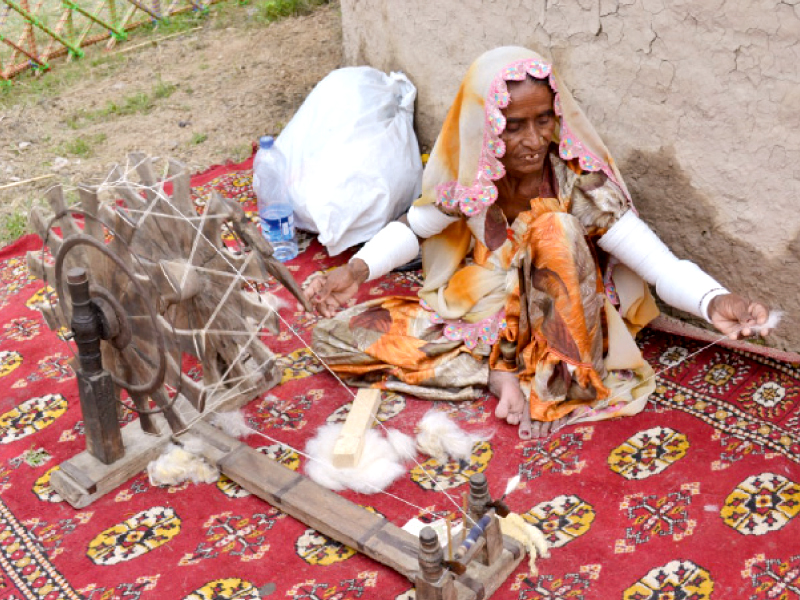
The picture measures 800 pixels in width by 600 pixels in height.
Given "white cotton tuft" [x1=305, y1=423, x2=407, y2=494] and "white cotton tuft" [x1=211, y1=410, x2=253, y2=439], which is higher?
"white cotton tuft" [x1=211, y1=410, x2=253, y2=439]

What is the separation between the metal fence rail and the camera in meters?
5.57

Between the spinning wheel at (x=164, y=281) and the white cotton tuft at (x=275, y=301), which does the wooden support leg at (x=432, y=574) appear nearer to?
the spinning wheel at (x=164, y=281)

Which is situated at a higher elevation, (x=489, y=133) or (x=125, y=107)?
(x=489, y=133)

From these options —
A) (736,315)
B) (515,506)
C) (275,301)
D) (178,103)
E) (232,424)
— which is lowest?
(515,506)

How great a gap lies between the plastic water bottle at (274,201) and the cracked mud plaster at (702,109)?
1.04 m

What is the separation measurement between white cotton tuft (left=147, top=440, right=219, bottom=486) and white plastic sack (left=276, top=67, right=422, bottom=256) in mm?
1169

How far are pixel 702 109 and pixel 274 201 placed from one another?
1.69 m

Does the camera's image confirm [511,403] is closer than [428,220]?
Yes

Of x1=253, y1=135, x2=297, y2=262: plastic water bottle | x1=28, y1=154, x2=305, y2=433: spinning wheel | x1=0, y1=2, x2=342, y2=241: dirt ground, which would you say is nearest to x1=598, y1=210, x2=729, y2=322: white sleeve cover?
x1=28, y1=154, x2=305, y2=433: spinning wheel

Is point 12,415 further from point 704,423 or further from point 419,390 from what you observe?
point 704,423

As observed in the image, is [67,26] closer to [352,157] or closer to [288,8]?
[288,8]

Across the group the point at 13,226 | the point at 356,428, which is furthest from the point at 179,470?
the point at 13,226

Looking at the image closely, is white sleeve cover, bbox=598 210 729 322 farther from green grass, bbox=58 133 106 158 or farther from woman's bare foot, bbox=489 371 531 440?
green grass, bbox=58 133 106 158

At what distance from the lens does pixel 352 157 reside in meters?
3.54
